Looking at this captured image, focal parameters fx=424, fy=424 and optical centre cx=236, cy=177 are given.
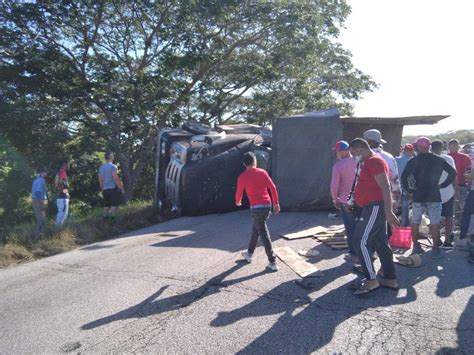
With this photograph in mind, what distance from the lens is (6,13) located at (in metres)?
14.7

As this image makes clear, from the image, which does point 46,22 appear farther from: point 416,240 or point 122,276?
point 416,240

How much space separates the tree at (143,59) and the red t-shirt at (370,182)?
12167 millimetres

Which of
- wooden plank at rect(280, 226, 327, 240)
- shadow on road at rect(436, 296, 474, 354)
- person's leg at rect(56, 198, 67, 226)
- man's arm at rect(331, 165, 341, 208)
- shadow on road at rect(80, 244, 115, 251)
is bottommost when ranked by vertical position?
shadow on road at rect(436, 296, 474, 354)

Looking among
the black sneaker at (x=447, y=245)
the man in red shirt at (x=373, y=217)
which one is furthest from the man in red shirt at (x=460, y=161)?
the man in red shirt at (x=373, y=217)

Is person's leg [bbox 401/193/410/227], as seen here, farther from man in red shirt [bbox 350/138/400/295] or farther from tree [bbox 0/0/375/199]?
tree [bbox 0/0/375/199]

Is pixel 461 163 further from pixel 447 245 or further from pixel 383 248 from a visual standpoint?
pixel 383 248

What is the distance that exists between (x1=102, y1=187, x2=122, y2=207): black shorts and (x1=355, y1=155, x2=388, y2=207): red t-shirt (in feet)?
20.2

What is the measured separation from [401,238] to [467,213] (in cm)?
128

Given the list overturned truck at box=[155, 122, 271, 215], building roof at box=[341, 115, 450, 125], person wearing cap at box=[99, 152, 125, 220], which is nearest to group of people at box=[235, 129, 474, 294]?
overturned truck at box=[155, 122, 271, 215]

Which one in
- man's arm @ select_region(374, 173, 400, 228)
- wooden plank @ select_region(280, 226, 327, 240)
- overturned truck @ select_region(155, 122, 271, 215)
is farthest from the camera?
overturned truck @ select_region(155, 122, 271, 215)

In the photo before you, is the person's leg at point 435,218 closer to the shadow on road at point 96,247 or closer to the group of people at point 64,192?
the shadow on road at point 96,247

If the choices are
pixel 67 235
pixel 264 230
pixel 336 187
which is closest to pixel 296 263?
pixel 264 230

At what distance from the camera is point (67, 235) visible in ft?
26.9

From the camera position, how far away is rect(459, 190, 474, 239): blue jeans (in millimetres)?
6838
